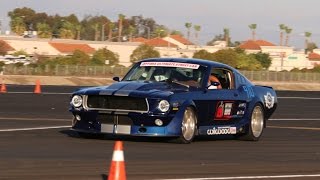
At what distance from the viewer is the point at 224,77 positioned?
15539 millimetres

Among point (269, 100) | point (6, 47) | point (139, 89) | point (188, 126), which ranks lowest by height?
point (6, 47)

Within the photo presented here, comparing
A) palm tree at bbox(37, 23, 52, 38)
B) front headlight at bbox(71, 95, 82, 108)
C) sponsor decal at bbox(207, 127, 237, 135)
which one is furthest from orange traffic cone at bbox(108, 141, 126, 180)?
palm tree at bbox(37, 23, 52, 38)

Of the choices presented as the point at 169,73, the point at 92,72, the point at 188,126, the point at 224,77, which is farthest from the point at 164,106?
the point at 92,72

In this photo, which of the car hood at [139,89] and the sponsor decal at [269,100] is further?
the sponsor decal at [269,100]

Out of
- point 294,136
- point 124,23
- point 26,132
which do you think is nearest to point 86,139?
point 26,132

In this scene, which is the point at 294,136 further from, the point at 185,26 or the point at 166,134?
the point at 185,26

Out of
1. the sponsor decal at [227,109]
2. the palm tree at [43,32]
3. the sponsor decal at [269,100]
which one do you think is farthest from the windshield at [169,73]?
the palm tree at [43,32]

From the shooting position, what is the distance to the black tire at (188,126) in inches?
538

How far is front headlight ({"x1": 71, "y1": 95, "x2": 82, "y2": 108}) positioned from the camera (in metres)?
13.8

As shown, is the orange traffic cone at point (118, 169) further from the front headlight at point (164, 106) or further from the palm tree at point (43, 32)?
the palm tree at point (43, 32)

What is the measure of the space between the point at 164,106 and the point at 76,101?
1.54 meters

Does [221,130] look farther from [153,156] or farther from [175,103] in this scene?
[153,156]

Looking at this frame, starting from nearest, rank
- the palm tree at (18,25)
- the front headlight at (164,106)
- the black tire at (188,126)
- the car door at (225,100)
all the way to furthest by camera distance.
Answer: the front headlight at (164,106) → the black tire at (188,126) → the car door at (225,100) → the palm tree at (18,25)

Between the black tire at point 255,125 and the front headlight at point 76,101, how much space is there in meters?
3.48
